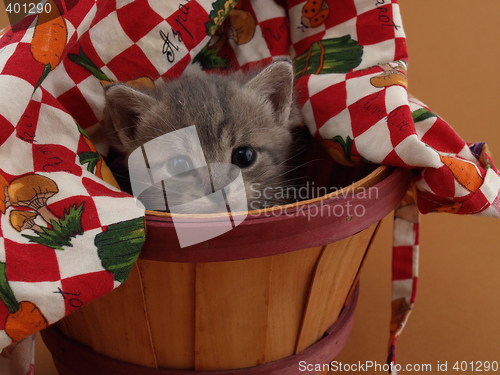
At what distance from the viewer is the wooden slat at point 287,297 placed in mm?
820

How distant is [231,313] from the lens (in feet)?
2.79

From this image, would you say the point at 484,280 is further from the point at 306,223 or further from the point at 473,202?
the point at 306,223

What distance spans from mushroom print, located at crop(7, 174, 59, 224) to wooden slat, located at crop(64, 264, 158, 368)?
0.61 ft

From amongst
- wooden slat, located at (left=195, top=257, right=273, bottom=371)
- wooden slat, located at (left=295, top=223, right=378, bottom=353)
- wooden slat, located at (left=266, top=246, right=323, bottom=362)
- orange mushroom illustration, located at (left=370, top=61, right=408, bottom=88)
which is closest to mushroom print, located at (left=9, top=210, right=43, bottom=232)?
wooden slat, located at (left=195, top=257, right=273, bottom=371)

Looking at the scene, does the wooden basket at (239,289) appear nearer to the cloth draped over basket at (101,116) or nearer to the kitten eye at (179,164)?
the cloth draped over basket at (101,116)

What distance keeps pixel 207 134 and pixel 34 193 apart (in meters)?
0.38

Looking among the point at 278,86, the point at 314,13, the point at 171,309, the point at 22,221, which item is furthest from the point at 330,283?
the point at 314,13

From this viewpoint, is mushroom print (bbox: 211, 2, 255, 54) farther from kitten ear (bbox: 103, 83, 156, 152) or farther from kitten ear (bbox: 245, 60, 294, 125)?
kitten ear (bbox: 103, 83, 156, 152)

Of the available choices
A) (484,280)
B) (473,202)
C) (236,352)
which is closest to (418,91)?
(484,280)

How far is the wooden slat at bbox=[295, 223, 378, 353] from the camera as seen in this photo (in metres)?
0.88

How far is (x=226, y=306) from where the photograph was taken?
0.84 metres

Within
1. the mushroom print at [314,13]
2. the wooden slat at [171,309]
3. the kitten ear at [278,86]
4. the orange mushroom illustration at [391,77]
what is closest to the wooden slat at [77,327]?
the wooden slat at [171,309]

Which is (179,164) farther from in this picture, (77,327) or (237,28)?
(237,28)

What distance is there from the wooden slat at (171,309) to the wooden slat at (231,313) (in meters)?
0.02
